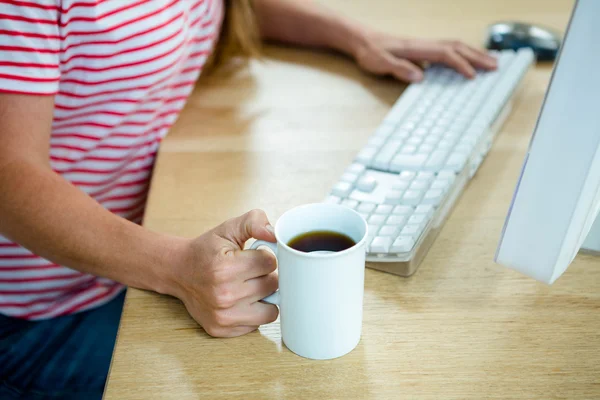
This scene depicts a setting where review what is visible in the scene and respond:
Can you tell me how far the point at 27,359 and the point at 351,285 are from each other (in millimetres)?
514

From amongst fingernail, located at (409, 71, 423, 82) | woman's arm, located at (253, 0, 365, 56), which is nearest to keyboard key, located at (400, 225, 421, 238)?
fingernail, located at (409, 71, 423, 82)

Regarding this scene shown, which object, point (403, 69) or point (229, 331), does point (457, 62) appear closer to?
point (403, 69)

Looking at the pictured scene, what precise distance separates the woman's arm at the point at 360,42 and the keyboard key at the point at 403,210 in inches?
13.3

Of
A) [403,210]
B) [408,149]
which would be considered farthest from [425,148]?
[403,210]

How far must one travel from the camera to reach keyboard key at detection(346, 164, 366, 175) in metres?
0.77

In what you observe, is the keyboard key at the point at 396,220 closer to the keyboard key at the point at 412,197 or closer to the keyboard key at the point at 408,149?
the keyboard key at the point at 412,197

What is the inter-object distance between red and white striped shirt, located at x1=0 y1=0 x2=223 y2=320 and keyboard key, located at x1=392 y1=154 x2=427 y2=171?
315 millimetres

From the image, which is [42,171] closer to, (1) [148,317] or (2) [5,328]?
(1) [148,317]

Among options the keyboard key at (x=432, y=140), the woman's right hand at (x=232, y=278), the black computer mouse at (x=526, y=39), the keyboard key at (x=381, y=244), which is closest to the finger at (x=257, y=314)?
the woman's right hand at (x=232, y=278)

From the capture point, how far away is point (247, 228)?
60 cm

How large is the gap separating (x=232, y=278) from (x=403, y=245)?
6.8 inches

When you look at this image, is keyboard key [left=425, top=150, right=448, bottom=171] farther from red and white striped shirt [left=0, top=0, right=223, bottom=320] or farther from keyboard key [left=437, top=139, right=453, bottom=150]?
red and white striped shirt [left=0, top=0, right=223, bottom=320]

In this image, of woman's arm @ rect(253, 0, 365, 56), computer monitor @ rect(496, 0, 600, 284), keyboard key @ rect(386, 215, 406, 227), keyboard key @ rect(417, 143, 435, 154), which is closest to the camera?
computer monitor @ rect(496, 0, 600, 284)

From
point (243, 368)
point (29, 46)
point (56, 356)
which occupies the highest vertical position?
point (29, 46)
